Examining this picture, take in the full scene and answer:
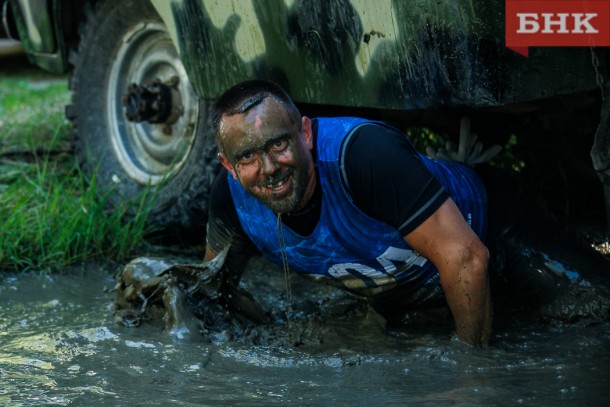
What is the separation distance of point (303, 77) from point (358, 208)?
26.7 inches

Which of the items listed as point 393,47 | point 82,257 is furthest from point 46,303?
point 393,47

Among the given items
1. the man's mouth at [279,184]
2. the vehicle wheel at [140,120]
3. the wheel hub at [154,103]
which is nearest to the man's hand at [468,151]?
the man's mouth at [279,184]

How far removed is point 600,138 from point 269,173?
3.34ft

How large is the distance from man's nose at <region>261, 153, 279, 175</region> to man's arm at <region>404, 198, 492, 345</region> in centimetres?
48

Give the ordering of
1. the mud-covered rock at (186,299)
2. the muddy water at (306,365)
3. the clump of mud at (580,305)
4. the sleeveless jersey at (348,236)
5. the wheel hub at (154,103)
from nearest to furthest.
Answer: the muddy water at (306,365)
the sleeveless jersey at (348,236)
the clump of mud at (580,305)
the mud-covered rock at (186,299)
the wheel hub at (154,103)

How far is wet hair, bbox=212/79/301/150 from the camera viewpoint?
3.38m

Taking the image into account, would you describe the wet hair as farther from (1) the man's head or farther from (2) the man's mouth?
(2) the man's mouth

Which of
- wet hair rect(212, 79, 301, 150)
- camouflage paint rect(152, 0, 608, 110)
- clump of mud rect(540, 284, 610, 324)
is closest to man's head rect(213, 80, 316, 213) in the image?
wet hair rect(212, 79, 301, 150)

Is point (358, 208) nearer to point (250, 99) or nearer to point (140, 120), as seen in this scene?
point (250, 99)

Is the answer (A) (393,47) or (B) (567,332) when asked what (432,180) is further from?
(B) (567,332)

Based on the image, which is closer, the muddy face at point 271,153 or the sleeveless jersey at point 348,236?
the muddy face at point 271,153

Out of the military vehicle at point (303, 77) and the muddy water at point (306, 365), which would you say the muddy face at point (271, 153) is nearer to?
the military vehicle at point (303, 77)

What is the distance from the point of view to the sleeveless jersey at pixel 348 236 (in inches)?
136

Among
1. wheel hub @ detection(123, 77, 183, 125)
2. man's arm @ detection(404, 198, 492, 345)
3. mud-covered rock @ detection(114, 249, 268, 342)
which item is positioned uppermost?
wheel hub @ detection(123, 77, 183, 125)
